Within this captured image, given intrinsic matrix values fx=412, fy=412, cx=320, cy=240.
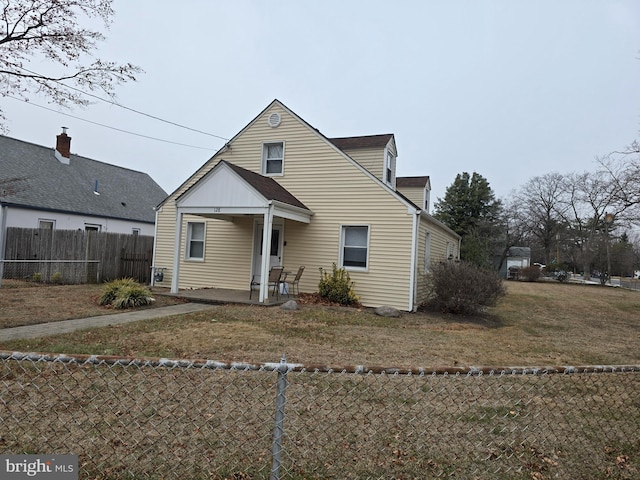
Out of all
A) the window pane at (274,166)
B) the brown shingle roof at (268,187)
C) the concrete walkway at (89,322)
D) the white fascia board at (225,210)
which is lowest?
the concrete walkway at (89,322)

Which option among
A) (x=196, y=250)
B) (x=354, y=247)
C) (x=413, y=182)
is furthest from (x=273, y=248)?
(x=413, y=182)

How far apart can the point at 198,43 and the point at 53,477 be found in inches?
658

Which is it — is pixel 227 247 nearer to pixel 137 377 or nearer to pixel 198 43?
pixel 198 43

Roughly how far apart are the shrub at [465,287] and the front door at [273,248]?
5.18m

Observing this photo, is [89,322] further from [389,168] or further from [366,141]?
[389,168]

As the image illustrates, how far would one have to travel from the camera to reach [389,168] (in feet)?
50.9

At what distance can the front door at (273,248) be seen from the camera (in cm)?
1412

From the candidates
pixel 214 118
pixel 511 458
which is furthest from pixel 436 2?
pixel 214 118

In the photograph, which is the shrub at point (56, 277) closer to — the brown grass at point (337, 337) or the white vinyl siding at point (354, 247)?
the brown grass at point (337, 337)

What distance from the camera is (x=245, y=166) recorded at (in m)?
14.9

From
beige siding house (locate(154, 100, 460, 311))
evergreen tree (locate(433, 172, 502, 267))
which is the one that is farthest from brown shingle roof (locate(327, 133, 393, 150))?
evergreen tree (locate(433, 172, 502, 267))

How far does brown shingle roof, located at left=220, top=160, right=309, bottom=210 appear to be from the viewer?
1193 centimetres

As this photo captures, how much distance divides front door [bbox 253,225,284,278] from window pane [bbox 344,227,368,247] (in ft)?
7.51

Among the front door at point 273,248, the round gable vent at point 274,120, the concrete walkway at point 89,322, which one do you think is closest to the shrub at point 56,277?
the concrete walkway at point 89,322
